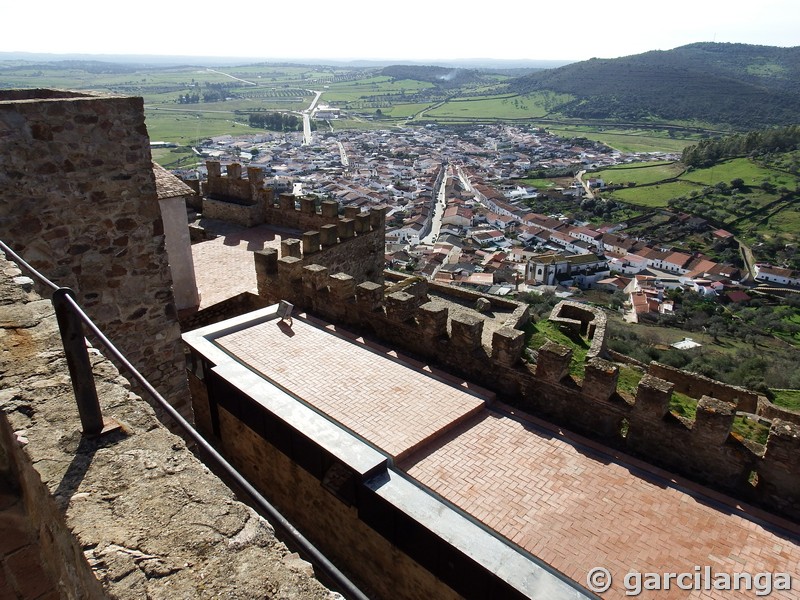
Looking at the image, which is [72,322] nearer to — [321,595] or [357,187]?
[321,595]

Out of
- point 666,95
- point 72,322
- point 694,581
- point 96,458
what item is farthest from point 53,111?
point 666,95

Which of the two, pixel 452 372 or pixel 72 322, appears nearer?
pixel 72 322

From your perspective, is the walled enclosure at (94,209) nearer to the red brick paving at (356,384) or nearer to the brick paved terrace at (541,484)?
the red brick paving at (356,384)

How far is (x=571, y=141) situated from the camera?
134 metres

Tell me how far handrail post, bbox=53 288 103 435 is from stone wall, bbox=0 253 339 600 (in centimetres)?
18

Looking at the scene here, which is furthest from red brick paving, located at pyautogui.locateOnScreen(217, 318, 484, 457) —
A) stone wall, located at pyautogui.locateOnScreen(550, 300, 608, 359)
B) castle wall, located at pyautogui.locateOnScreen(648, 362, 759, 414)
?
castle wall, located at pyautogui.locateOnScreen(648, 362, 759, 414)

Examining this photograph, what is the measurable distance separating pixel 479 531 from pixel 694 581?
199cm

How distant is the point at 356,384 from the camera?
7.50 meters

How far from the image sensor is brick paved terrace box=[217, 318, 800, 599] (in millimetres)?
5023

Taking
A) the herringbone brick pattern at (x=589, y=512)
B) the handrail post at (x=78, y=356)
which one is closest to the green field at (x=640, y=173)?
the herringbone brick pattern at (x=589, y=512)

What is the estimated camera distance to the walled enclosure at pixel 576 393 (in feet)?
18.8

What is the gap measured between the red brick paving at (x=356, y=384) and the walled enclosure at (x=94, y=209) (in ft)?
6.71

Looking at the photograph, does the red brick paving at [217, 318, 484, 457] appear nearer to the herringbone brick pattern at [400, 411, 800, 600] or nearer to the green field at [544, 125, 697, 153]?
the herringbone brick pattern at [400, 411, 800, 600]

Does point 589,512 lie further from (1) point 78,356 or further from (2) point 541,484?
(1) point 78,356
